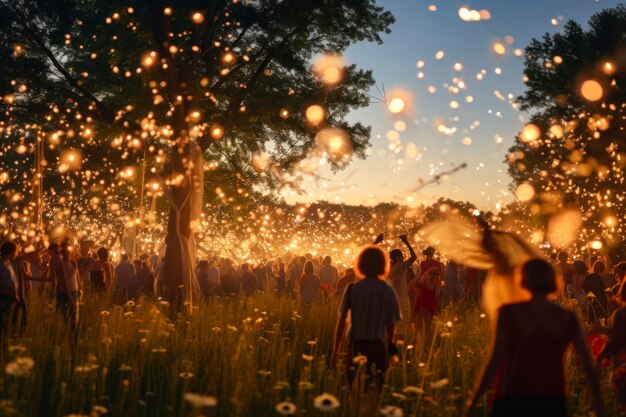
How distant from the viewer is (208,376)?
7.65 meters

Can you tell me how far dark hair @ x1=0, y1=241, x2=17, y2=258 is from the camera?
9875mm

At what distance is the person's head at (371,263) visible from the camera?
7297mm

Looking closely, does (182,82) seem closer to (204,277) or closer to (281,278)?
(204,277)

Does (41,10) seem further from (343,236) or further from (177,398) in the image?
(343,236)

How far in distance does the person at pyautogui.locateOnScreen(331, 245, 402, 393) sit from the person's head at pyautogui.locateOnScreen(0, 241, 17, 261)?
481 centimetres

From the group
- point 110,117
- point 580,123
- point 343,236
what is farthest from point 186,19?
point 343,236

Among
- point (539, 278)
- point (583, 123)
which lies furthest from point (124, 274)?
point (583, 123)

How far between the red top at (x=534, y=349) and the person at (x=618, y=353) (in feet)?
7.73

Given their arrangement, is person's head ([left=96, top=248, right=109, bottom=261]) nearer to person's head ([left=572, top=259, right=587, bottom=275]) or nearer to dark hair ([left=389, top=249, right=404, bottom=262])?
dark hair ([left=389, top=249, right=404, bottom=262])

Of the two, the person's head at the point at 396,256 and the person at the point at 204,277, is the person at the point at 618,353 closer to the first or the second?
the person's head at the point at 396,256

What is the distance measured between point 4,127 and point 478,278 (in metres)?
13.2

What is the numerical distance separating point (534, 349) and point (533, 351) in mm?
13

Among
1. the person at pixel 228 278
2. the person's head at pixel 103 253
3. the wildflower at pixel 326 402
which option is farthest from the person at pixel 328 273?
the wildflower at pixel 326 402

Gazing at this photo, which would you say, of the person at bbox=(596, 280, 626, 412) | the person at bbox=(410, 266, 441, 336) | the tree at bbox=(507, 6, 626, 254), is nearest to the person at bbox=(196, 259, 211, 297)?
the person at bbox=(410, 266, 441, 336)
